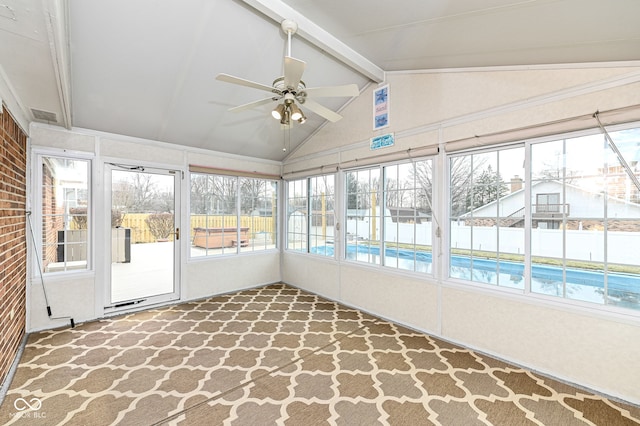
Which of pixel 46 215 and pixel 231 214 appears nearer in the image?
pixel 46 215

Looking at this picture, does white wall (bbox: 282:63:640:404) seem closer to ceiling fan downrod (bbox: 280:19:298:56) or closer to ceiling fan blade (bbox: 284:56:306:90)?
ceiling fan downrod (bbox: 280:19:298:56)

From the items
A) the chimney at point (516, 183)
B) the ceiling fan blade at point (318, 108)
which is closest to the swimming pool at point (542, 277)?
the chimney at point (516, 183)

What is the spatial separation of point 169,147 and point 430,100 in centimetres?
352

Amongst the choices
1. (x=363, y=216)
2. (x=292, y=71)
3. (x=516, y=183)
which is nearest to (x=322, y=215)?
(x=363, y=216)

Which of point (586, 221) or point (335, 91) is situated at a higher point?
point (335, 91)

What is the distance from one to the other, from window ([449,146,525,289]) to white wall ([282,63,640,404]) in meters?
0.13

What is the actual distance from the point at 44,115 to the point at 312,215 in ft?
11.4

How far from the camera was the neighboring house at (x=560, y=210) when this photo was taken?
210cm

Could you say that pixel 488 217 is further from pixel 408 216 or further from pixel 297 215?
pixel 297 215

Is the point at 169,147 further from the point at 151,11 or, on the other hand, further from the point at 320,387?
the point at 320,387

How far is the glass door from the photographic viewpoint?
385 cm

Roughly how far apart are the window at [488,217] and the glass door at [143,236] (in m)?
3.75

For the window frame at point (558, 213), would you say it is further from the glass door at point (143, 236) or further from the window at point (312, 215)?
the glass door at point (143, 236)

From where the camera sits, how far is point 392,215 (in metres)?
3.61
